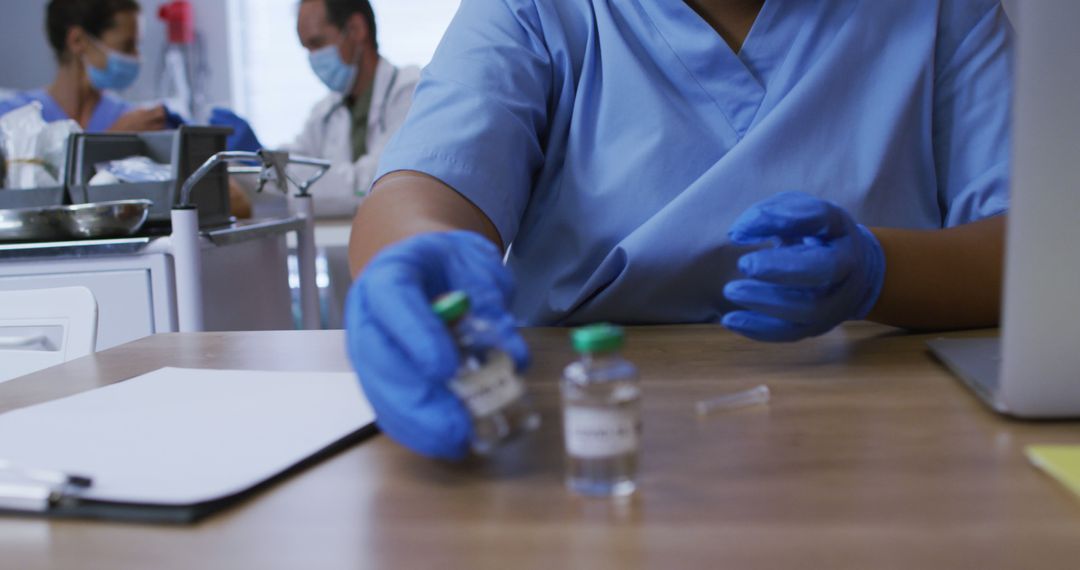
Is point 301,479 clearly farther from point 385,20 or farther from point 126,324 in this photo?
point 385,20

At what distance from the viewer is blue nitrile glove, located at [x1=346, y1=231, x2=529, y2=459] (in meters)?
0.42

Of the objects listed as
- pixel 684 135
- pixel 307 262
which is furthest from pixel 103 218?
pixel 684 135

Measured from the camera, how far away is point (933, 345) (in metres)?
0.69

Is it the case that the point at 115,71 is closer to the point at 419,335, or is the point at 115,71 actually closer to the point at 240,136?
the point at 240,136

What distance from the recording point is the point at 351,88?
3.77m

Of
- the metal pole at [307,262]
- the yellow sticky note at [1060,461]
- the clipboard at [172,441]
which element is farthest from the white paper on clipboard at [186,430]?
the metal pole at [307,262]

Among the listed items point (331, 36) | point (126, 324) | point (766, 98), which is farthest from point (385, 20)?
point (766, 98)

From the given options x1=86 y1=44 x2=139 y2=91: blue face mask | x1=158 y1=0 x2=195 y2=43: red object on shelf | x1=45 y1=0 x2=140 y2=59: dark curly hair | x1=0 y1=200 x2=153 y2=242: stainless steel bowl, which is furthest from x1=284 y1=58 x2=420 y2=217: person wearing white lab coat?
x1=0 y1=200 x2=153 y2=242: stainless steel bowl

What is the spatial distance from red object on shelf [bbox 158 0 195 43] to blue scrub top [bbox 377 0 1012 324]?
359 centimetres

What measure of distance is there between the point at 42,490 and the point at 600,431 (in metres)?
0.26

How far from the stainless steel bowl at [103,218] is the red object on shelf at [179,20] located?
2.72 metres

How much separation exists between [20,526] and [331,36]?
11.4ft

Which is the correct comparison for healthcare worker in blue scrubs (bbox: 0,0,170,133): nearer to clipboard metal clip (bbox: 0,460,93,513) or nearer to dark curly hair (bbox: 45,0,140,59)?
dark curly hair (bbox: 45,0,140,59)

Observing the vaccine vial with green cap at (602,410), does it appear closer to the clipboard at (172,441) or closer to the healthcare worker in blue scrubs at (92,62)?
the clipboard at (172,441)
